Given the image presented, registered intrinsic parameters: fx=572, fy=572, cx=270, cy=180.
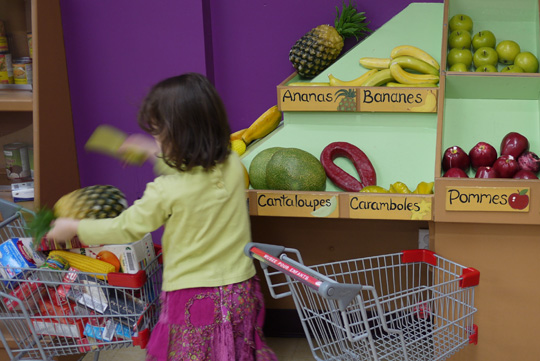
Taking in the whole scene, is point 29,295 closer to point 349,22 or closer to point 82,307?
point 82,307

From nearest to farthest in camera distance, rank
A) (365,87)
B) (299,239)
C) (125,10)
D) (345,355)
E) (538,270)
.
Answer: (345,355)
(538,270)
(365,87)
(299,239)
(125,10)

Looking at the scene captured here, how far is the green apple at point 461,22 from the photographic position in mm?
2538

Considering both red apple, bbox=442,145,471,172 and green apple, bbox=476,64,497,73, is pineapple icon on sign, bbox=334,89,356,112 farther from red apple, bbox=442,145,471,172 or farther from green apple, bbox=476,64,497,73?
green apple, bbox=476,64,497,73

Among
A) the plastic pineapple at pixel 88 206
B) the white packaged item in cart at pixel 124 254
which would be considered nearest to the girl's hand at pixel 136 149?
the plastic pineapple at pixel 88 206

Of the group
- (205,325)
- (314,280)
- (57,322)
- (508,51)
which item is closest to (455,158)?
(508,51)

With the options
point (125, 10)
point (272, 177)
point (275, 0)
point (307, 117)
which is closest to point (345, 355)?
point (272, 177)

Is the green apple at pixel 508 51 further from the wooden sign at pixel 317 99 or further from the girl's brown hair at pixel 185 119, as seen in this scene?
the girl's brown hair at pixel 185 119

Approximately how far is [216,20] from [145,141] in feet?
3.55

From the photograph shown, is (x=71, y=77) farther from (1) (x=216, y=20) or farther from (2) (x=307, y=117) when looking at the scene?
(2) (x=307, y=117)

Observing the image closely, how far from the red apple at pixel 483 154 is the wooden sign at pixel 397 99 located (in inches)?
8.9

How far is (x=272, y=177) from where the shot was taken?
7.57 ft

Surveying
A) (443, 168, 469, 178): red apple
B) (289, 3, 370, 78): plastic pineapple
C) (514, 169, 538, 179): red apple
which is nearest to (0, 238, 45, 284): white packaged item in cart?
(289, 3, 370, 78): plastic pineapple

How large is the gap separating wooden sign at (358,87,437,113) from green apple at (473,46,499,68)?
32 cm

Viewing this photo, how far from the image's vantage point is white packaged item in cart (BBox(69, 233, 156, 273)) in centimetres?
201
